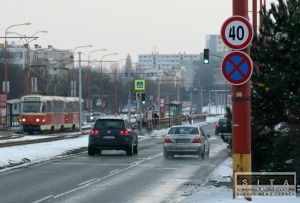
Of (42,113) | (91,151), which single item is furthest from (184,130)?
(42,113)

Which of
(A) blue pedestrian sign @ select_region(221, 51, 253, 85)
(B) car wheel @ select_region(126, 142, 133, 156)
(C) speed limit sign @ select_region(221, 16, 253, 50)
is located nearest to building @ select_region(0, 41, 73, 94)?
(B) car wheel @ select_region(126, 142, 133, 156)

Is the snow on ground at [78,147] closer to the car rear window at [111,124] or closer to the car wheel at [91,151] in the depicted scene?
the car wheel at [91,151]

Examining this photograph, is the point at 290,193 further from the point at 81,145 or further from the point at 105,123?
the point at 81,145

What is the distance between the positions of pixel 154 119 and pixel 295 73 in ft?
209

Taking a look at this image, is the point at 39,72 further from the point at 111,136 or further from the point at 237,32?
the point at 237,32

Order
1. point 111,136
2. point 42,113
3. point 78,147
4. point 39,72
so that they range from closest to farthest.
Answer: point 111,136, point 78,147, point 42,113, point 39,72

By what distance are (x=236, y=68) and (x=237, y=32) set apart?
0.61 metres

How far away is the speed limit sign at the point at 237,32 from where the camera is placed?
1333 centimetres

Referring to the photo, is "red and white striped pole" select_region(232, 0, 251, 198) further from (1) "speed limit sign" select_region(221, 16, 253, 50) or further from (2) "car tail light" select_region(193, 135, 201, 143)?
(2) "car tail light" select_region(193, 135, 201, 143)

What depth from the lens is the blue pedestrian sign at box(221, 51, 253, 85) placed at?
44.6 feet

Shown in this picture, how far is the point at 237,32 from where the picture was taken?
1343cm

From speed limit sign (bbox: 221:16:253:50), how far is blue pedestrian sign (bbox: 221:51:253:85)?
0.54 ft

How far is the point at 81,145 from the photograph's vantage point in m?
46.4

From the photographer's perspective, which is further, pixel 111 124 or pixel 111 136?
pixel 111 124
